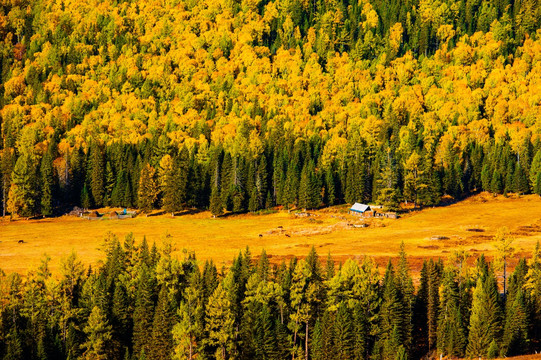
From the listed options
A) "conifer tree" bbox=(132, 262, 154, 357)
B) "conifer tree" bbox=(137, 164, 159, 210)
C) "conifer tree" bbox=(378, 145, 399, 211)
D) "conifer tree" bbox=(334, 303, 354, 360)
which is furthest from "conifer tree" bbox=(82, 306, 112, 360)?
"conifer tree" bbox=(378, 145, 399, 211)

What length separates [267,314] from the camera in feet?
292

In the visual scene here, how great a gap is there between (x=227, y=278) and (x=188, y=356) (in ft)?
37.9

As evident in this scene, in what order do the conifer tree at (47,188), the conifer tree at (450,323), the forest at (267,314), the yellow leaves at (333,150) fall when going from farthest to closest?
the yellow leaves at (333,150) < the conifer tree at (47,188) < the conifer tree at (450,323) < the forest at (267,314)

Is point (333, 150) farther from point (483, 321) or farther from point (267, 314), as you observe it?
point (267, 314)

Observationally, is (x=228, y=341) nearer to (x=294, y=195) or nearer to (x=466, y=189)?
(x=294, y=195)

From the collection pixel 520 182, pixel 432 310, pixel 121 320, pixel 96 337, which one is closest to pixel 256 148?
pixel 520 182

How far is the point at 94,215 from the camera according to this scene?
17388cm

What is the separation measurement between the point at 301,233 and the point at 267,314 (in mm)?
64505

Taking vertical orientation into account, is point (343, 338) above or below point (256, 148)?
below

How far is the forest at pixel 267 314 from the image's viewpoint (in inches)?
3465

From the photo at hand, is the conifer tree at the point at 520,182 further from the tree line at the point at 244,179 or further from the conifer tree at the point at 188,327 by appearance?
the conifer tree at the point at 188,327

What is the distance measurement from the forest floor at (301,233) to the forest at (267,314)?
28724mm

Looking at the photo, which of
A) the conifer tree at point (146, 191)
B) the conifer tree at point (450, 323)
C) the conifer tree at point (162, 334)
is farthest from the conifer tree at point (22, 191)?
the conifer tree at point (450, 323)

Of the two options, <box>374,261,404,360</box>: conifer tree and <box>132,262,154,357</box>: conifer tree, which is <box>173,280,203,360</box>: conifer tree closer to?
<box>132,262,154,357</box>: conifer tree
